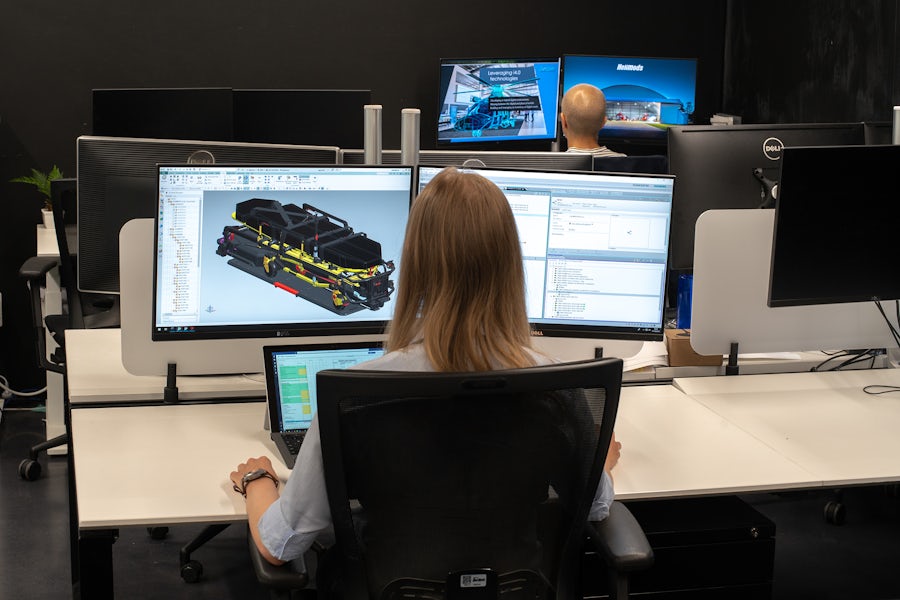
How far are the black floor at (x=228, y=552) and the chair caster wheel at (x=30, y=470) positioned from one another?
2 cm

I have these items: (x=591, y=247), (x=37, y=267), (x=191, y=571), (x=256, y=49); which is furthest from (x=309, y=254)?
(x=256, y=49)

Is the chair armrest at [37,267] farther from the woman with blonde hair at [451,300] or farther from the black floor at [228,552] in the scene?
the woman with blonde hair at [451,300]

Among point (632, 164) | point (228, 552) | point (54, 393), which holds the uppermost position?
point (632, 164)

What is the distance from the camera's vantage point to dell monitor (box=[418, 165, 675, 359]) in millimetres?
2283

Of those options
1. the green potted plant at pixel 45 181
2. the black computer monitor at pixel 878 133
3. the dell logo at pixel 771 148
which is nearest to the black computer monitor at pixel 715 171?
the dell logo at pixel 771 148

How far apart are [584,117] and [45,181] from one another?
2.29 metres

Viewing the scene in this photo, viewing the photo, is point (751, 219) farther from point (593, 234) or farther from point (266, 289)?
point (266, 289)

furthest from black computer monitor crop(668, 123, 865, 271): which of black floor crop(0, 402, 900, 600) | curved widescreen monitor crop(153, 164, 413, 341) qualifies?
black floor crop(0, 402, 900, 600)

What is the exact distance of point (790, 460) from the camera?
208 centimetres

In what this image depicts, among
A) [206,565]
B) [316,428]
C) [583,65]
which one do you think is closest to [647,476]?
[316,428]

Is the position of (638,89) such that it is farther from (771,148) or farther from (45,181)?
(45,181)

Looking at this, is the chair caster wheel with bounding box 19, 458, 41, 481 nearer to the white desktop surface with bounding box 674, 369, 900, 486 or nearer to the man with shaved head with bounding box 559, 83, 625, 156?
the man with shaved head with bounding box 559, 83, 625, 156

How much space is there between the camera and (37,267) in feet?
12.6

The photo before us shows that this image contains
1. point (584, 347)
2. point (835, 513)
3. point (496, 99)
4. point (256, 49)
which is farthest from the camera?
point (496, 99)
